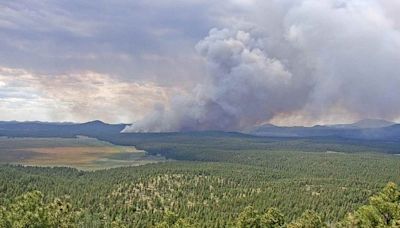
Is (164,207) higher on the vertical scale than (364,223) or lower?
lower

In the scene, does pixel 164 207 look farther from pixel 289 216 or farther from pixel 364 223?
pixel 364 223

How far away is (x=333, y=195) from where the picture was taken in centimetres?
18538

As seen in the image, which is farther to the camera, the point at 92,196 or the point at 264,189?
the point at 264,189

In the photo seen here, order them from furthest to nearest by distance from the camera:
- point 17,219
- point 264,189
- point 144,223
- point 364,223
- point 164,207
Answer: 1. point 264,189
2. point 164,207
3. point 144,223
4. point 17,219
5. point 364,223

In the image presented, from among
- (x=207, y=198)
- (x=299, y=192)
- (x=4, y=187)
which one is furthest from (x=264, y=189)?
(x=4, y=187)

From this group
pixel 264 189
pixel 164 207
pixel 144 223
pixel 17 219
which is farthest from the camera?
pixel 264 189

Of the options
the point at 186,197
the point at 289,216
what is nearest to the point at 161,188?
the point at 186,197

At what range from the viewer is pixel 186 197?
183000mm

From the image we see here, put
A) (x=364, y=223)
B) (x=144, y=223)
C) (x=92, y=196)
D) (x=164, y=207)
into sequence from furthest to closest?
(x=92, y=196), (x=164, y=207), (x=144, y=223), (x=364, y=223)

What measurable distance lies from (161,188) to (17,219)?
443 feet

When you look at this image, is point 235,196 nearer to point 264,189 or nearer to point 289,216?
point 264,189

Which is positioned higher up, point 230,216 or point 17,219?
point 17,219

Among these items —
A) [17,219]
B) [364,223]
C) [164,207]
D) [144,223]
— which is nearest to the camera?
[364,223]

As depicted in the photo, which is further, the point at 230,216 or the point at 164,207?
the point at 164,207
